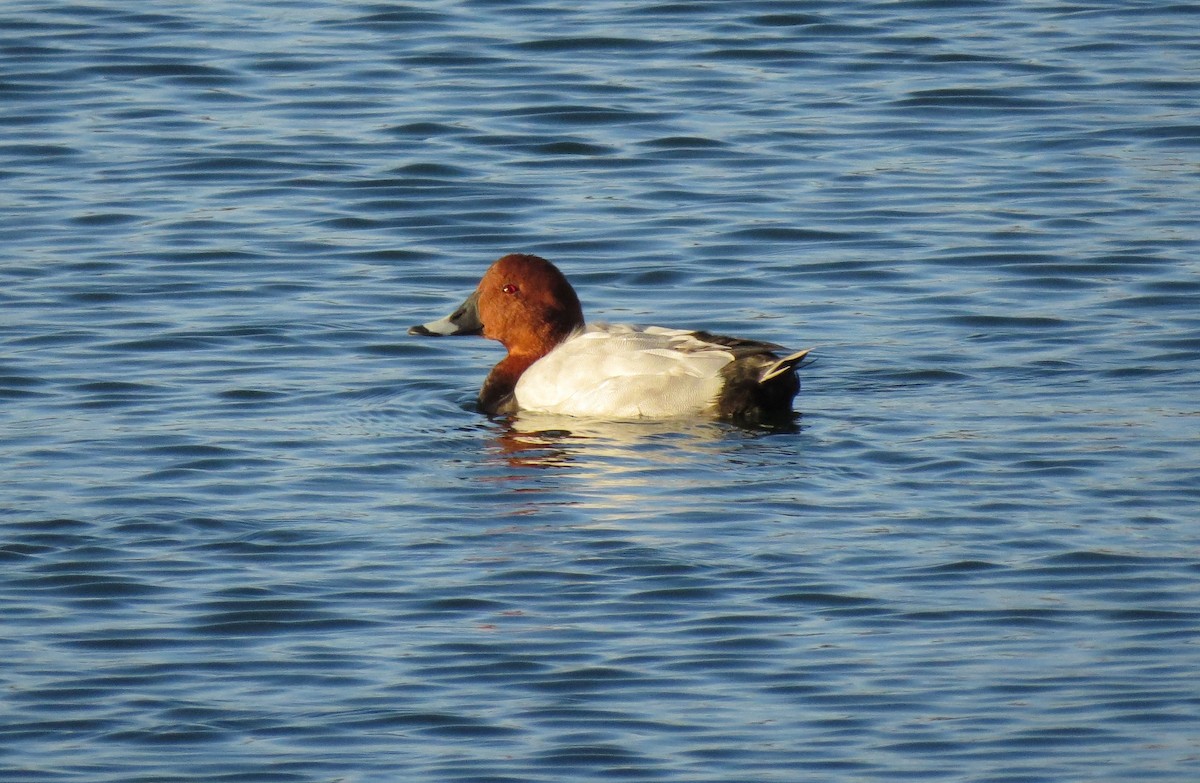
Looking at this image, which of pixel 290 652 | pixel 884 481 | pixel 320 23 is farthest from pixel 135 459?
pixel 320 23

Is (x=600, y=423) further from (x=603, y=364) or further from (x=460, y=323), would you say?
(x=460, y=323)

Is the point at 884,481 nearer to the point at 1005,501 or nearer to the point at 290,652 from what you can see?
the point at 1005,501

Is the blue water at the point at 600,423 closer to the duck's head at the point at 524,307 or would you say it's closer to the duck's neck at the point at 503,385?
the duck's neck at the point at 503,385

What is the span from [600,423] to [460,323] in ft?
3.67

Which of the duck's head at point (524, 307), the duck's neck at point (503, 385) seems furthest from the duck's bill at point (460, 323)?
the duck's neck at point (503, 385)

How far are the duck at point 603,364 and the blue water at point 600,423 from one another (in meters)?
0.16

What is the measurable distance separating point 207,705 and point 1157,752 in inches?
98.4

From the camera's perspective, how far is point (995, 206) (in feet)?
40.0

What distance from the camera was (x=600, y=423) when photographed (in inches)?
360

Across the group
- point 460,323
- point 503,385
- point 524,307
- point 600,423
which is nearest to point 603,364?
point 600,423

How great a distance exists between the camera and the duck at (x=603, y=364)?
8945 mm

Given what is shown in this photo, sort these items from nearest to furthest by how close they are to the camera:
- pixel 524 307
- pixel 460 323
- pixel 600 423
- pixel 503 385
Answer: pixel 600 423 < pixel 503 385 < pixel 524 307 < pixel 460 323

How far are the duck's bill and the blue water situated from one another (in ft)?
0.86

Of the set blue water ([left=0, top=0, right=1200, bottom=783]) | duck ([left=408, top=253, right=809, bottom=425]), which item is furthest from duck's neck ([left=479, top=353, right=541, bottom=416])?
blue water ([left=0, top=0, right=1200, bottom=783])
